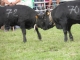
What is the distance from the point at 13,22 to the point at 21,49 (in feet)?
5.47

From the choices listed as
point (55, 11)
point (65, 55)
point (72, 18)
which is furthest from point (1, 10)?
point (65, 55)

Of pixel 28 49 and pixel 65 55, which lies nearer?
pixel 65 55

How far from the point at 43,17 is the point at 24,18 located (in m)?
0.68

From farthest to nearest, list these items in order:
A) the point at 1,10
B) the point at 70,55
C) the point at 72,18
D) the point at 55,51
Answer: the point at 1,10 < the point at 72,18 < the point at 55,51 < the point at 70,55

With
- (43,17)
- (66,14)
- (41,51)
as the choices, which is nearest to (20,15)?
(43,17)

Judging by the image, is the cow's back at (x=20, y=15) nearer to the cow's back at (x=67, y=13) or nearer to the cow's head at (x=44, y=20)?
the cow's head at (x=44, y=20)

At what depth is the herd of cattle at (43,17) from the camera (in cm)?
932

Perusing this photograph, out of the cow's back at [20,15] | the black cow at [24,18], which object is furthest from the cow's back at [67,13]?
the cow's back at [20,15]

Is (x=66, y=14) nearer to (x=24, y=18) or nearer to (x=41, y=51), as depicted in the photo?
(x=24, y=18)

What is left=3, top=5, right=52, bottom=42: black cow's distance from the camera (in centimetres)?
962

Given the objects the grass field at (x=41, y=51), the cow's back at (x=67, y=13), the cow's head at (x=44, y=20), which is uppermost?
the cow's back at (x=67, y=13)

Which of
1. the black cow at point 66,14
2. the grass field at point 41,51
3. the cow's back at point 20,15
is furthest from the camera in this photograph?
the cow's back at point 20,15

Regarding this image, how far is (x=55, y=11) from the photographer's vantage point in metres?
9.60

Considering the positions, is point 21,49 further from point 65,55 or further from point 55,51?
point 65,55
